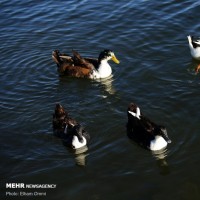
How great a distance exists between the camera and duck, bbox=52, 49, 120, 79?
16078mm

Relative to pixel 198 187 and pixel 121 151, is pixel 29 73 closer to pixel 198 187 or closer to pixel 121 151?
pixel 121 151

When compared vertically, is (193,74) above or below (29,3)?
below

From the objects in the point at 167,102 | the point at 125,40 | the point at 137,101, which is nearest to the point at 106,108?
the point at 137,101

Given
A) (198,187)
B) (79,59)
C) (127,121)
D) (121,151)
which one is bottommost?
(198,187)

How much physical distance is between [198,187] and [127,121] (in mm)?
3281

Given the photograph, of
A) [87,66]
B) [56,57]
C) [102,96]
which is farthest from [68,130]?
[56,57]

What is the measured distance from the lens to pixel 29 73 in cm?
1680

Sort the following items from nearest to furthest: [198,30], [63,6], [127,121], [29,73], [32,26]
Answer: [127,121], [29,73], [198,30], [32,26], [63,6]

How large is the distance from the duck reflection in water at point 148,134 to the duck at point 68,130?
128 cm

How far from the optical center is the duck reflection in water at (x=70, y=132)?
12547mm

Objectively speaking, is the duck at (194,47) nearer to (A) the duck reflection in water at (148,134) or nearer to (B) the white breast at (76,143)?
(A) the duck reflection in water at (148,134)

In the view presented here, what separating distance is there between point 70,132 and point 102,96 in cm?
258

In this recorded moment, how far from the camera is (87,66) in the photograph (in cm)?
1622

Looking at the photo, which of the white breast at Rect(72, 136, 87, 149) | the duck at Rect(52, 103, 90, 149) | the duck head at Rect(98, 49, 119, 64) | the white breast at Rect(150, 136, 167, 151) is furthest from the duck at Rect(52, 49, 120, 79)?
the white breast at Rect(150, 136, 167, 151)
